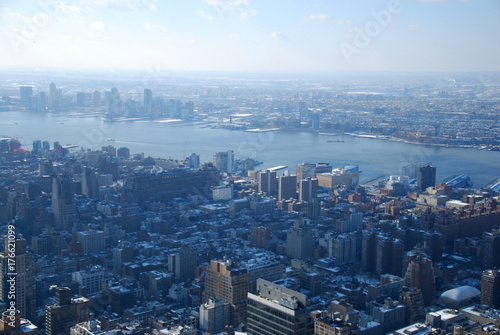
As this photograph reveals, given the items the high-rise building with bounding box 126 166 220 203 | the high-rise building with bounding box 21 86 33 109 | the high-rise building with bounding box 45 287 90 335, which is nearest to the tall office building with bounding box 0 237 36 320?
the high-rise building with bounding box 45 287 90 335

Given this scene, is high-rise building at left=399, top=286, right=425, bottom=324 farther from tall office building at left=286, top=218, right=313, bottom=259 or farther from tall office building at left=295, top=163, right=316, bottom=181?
tall office building at left=295, top=163, right=316, bottom=181

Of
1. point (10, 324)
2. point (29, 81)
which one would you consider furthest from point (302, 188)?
point (29, 81)

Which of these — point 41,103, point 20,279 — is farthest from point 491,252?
point 41,103

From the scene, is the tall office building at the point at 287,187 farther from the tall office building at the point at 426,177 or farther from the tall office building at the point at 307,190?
the tall office building at the point at 426,177

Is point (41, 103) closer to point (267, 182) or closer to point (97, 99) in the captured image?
point (97, 99)

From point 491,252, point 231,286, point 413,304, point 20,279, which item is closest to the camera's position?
point 20,279

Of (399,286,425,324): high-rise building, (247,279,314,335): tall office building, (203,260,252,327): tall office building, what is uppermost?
(247,279,314,335): tall office building
